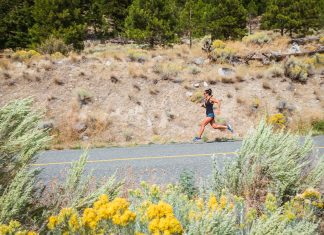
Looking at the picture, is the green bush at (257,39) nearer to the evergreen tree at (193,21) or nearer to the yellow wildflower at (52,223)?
the evergreen tree at (193,21)

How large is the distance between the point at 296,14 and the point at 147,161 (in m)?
32.2

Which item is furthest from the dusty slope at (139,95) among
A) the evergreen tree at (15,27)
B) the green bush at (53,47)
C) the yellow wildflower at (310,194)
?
the evergreen tree at (15,27)

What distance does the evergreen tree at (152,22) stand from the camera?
27594 millimetres

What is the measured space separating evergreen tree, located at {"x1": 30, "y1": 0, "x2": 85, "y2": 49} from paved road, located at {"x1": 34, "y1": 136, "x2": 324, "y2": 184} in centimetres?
1897

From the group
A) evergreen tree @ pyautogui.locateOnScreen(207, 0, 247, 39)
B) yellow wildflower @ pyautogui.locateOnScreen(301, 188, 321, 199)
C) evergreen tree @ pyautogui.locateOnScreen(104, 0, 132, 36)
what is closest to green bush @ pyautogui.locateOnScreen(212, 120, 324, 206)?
yellow wildflower @ pyautogui.locateOnScreen(301, 188, 321, 199)

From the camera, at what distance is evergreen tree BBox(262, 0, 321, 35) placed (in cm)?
3541

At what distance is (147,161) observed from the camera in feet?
28.1

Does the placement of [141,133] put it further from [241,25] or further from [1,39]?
[1,39]

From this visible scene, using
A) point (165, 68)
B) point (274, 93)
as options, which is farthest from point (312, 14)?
point (165, 68)

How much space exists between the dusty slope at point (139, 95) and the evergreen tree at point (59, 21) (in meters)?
7.68

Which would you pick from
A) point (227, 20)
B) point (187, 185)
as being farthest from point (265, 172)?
point (227, 20)

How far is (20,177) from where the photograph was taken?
308 centimetres

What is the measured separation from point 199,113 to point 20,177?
14427 mm

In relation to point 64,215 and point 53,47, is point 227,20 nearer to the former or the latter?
point 53,47
